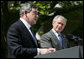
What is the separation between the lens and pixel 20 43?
3.11 meters

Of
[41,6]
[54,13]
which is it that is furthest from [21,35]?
[54,13]

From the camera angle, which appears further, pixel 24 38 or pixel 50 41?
pixel 50 41

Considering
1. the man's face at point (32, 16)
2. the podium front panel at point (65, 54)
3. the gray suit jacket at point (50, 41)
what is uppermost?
the man's face at point (32, 16)

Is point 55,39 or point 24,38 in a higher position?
point 24,38

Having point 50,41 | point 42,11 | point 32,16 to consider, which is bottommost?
point 50,41

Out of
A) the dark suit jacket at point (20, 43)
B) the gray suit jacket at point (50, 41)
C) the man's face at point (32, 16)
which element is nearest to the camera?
the dark suit jacket at point (20, 43)

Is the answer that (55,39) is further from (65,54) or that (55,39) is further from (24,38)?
(65,54)

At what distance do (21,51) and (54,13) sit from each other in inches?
309

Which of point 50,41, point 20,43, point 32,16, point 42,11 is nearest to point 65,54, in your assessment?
point 20,43

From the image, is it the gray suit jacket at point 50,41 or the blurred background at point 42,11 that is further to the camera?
the blurred background at point 42,11

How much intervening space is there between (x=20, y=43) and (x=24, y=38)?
0.10 m

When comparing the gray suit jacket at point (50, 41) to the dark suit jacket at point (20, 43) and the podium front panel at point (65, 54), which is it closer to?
the dark suit jacket at point (20, 43)

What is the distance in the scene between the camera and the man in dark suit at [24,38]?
304cm

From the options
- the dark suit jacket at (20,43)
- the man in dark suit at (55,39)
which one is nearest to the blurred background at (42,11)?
the man in dark suit at (55,39)
